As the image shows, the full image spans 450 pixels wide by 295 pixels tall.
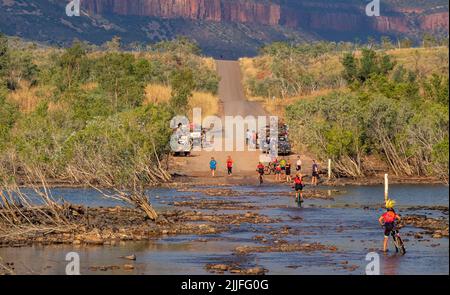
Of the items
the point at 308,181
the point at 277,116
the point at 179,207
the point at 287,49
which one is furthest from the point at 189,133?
the point at 287,49

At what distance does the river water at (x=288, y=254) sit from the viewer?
36.4 metres

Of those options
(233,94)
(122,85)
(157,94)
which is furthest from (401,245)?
(233,94)

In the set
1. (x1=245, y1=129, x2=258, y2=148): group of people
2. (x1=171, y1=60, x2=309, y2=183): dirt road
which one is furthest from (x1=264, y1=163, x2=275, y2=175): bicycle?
(x1=245, y1=129, x2=258, y2=148): group of people

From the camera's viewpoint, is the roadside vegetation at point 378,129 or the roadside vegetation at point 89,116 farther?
the roadside vegetation at point 378,129

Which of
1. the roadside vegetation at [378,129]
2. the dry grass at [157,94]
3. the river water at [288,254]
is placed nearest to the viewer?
the river water at [288,254]

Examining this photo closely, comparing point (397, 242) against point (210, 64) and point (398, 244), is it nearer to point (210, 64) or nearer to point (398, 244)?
point (398, 244)

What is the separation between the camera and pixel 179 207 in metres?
54.3

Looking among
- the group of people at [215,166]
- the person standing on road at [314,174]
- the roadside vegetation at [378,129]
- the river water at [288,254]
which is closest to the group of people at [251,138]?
the roadside vegetation at [378,129]

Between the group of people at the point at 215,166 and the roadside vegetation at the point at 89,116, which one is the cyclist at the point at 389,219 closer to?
the roadside vegetation at the point at 89,116

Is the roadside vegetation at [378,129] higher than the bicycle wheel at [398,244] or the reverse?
higher

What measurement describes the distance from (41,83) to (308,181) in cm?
4521

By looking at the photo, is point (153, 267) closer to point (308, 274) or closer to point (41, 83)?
point (308, 274)

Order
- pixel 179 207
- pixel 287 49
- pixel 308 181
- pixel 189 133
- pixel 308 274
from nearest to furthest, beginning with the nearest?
pixel 308 274
pixel 179 207
pixel 308 181
pixel 189 133
pixel 287 49
